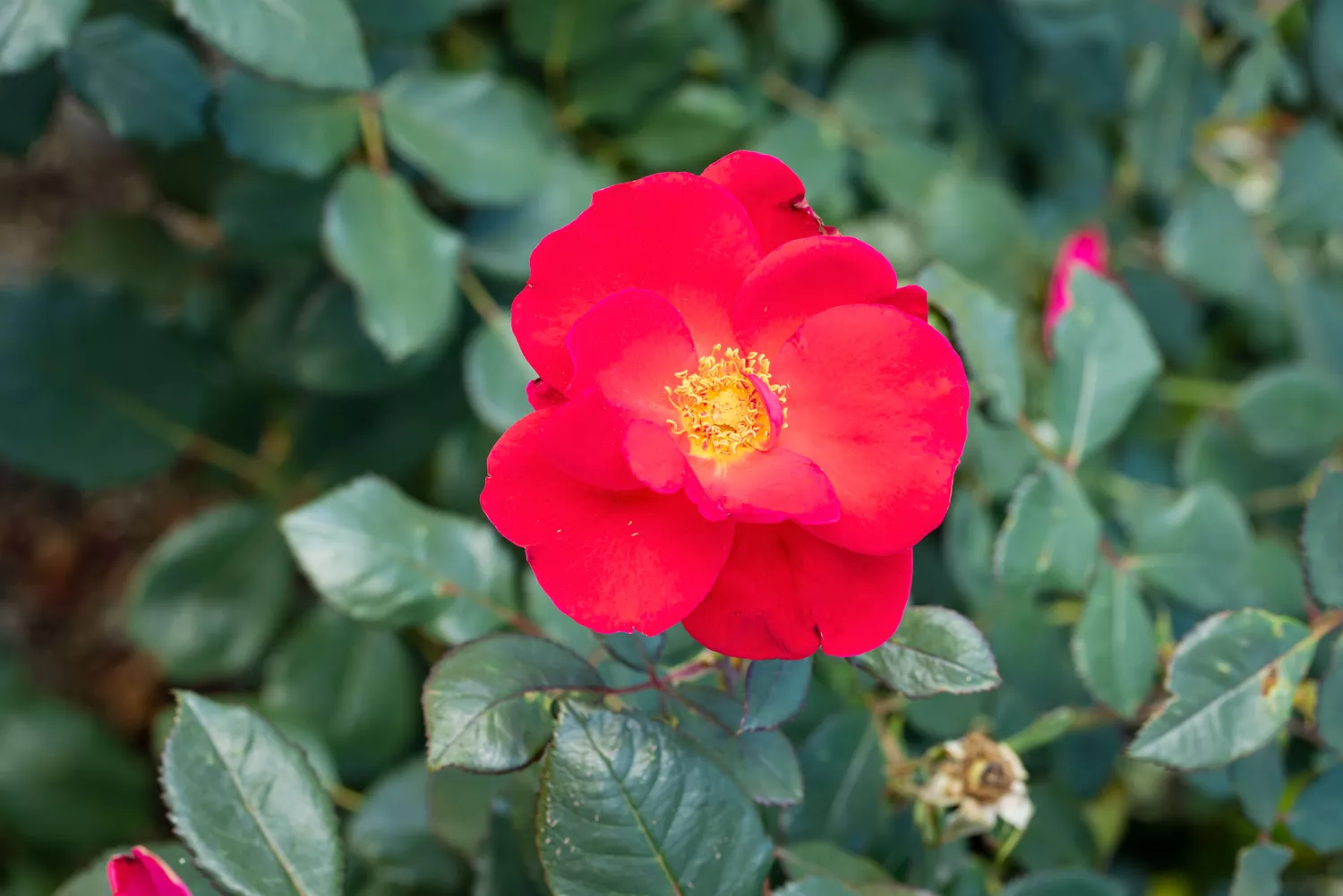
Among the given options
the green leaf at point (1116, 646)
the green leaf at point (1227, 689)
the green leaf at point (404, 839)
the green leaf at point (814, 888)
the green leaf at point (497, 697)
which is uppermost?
the green leaf at point (1227, 689)

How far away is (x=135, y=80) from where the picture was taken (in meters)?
0.88

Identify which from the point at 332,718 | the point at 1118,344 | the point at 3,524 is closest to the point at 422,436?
the point at 332,718

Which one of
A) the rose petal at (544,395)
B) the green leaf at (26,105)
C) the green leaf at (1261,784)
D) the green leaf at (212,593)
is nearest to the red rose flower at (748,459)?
the rose petal at (544,395)

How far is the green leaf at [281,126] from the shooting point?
90cm

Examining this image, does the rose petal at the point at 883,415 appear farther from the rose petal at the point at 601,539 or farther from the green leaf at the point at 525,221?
the green leaf at the point at 525,221

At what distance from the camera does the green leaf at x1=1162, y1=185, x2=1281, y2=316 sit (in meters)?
1.25

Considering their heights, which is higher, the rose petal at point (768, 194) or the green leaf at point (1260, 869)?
the rose petal at point (768, 194)

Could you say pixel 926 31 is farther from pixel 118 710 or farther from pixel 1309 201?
pixel 118 710

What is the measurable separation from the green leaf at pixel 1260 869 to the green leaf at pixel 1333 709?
9cm

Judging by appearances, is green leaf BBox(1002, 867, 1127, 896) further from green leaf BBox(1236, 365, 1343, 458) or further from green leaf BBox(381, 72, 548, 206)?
green leaf BBox(381, 72, 548, 206)

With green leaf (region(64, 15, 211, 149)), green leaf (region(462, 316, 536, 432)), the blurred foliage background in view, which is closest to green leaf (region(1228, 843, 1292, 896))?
the blurred foliage background

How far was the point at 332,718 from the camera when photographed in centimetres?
116

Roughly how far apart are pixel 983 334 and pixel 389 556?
0.49 meters

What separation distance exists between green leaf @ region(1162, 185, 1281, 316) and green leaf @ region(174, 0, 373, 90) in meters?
0.99
